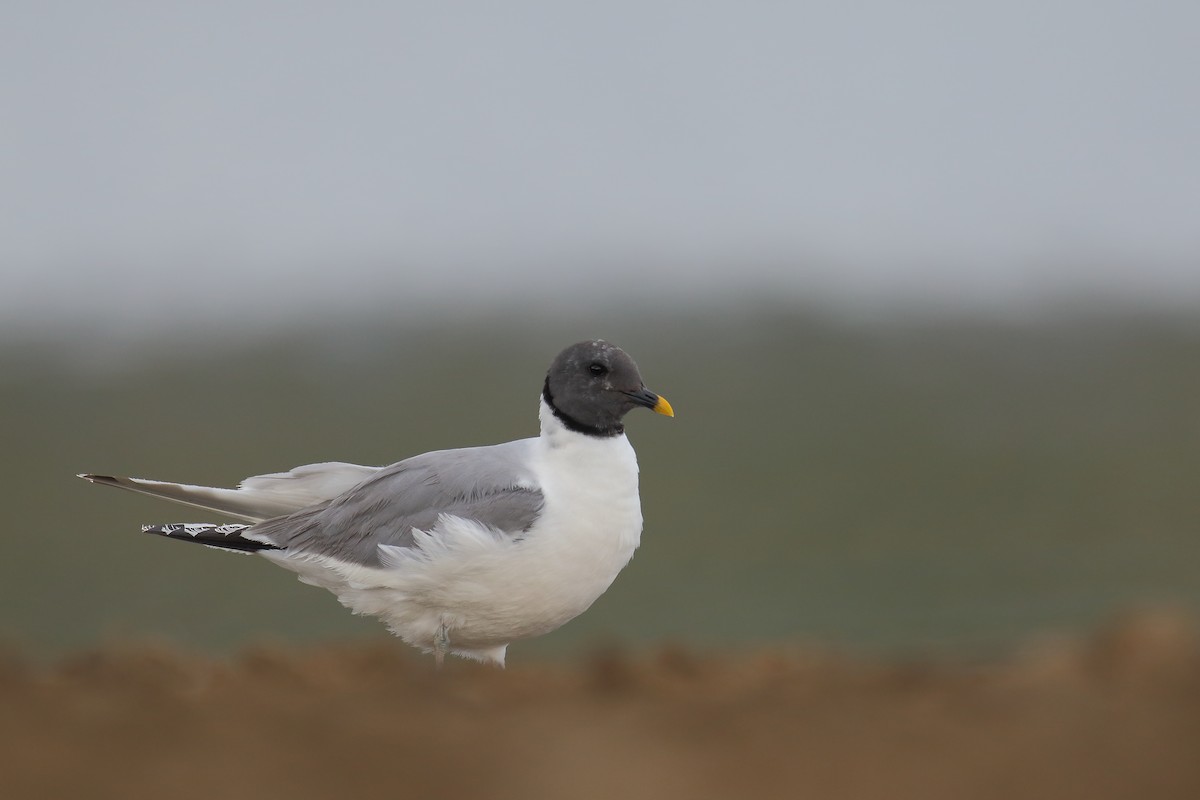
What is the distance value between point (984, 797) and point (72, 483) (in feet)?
112

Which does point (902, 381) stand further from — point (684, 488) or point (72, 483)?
point (72, 483)

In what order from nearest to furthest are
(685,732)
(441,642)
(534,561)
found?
1. (685,732)
2. (534,561)
3. (441,642)

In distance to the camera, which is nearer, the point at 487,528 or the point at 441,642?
the point at 487,528

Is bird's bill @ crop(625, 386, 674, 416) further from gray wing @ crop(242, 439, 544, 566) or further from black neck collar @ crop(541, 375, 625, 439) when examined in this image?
gray wing @ crop(242, 439, 544, 566)

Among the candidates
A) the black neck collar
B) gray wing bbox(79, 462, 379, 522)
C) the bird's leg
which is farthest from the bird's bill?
gray wing bbox(79, 462, 379, 522)

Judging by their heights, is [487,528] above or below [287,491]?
below

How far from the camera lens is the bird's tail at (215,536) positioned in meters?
9.58

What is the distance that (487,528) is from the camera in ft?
28.5

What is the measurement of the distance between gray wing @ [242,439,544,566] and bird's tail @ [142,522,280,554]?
0.05 metres

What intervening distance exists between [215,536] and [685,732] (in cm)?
430

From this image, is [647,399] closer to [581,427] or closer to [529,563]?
[581,427]

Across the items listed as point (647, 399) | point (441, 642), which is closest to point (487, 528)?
point (441, 642)

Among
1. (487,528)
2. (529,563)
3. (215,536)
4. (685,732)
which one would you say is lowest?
(685,732)

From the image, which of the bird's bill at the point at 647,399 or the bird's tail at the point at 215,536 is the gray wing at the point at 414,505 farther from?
the bird's bill at the point at 647,399
